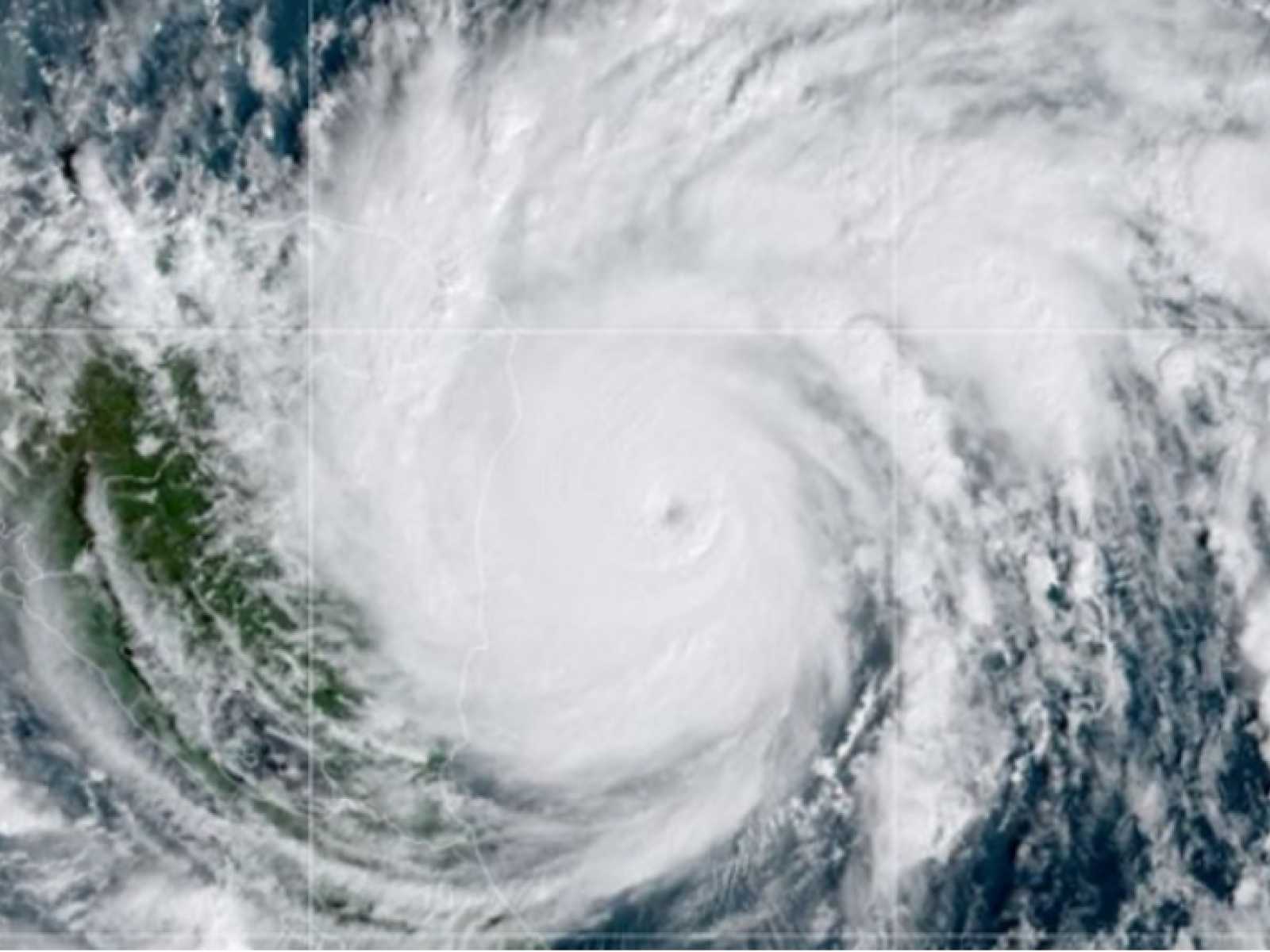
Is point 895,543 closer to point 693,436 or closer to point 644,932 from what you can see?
point 693,436

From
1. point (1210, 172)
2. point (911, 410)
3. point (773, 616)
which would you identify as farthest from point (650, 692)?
point (1210, 172)

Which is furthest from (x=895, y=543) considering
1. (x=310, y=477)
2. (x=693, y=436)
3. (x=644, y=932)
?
(x=310, y=477)

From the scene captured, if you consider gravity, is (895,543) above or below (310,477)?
A: below

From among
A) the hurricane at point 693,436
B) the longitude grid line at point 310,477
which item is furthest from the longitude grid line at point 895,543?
the longitude grid line at point 310,477

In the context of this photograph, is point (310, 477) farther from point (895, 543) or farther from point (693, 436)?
point (895, 543)

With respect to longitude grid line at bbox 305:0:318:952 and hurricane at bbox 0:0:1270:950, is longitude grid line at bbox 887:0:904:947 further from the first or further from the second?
longitude grid line at bbox 305:0:318:952

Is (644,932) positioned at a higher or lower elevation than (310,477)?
lower

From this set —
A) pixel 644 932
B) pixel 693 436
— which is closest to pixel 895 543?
pixel 693 436

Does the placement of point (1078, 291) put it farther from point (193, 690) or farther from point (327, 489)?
point (193, 690)

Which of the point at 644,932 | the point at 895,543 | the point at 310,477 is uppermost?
the point at 310,477
